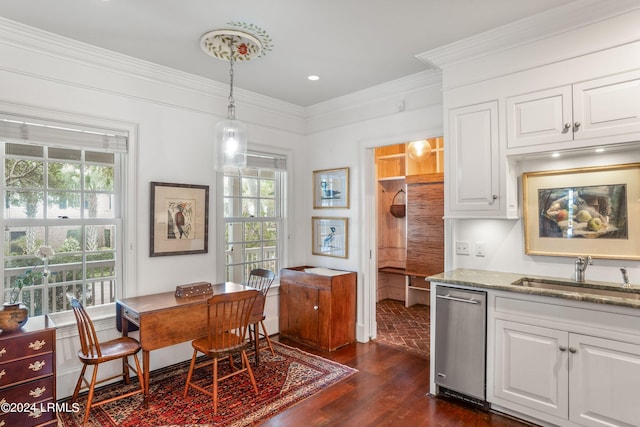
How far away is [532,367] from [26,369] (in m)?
3.22

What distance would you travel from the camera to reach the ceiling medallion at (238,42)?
2.65 meters

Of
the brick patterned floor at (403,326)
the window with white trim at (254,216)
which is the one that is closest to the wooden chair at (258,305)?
the window with white trim at (254,216)

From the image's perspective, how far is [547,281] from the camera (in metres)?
2.66

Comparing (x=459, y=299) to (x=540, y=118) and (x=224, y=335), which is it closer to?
(x=540, y=118)

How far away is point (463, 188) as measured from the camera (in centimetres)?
288

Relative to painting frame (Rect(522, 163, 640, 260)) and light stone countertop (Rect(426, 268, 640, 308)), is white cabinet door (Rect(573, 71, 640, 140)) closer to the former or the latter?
painting frame (Rect(522, 163, 640, 260))

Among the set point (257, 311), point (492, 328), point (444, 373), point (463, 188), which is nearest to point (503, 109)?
point (463, 188)

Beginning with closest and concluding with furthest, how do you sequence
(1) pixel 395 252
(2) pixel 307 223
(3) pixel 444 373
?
(3) pixel 444 373 → (2) pixel 307 223 → (1) pixel 395 252

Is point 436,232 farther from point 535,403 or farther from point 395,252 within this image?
point 535,403

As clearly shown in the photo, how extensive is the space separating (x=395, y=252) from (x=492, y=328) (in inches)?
134

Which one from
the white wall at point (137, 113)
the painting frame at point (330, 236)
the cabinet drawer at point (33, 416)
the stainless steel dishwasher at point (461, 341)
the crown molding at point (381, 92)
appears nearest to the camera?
the cabinet drawer at point (33, 416)

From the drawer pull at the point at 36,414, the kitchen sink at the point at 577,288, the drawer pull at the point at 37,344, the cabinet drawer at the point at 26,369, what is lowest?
the drawer pull at the point at 36,414

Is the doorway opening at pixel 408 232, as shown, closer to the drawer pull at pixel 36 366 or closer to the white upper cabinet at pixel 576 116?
the white upper cabinet at pixel 576 116

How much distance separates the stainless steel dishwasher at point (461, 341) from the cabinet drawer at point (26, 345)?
270 centimetres
